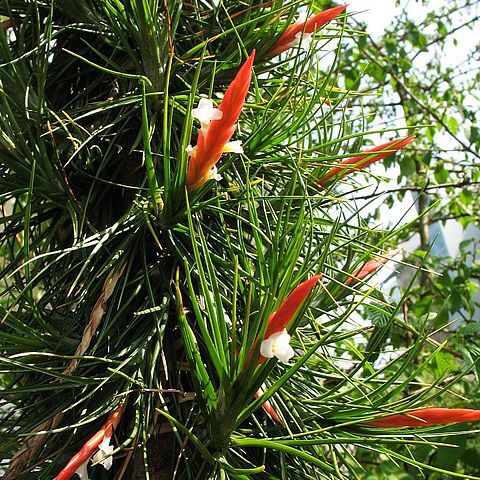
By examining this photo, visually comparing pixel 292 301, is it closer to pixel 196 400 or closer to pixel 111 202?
pixel 196 400

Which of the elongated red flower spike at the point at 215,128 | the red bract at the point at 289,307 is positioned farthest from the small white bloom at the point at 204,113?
the red bract at the point at 289,307

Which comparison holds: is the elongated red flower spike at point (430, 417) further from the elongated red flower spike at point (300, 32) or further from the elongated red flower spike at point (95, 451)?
the elongated red flower spike at point (300, 32)

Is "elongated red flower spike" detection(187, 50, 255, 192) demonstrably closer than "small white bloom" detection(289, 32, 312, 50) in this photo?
Yes

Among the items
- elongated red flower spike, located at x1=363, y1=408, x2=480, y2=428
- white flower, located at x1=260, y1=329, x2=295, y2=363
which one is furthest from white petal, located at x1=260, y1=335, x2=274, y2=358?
elongated red flower spike, located at x1=363, y1=408, x2=480, y2=428

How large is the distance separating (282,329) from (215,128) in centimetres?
12

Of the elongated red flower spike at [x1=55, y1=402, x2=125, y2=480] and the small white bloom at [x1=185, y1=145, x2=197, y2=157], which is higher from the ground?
the small white bloom at [x1=185, y1=145, x2=197, y2=157]

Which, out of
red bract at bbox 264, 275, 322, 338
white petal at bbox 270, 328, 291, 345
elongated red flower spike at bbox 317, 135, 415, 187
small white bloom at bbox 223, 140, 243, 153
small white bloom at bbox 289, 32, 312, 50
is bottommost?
white petal at bbox 270, 328, 291, 345

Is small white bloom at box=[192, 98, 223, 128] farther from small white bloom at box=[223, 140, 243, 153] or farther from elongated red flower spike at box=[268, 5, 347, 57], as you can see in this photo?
elongated red flower spike at box=[268, 5, 347, 57]

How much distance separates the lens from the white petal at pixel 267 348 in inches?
12.4

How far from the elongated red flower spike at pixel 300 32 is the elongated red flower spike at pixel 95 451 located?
0.99ft

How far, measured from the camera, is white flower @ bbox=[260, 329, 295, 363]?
0.31 meters

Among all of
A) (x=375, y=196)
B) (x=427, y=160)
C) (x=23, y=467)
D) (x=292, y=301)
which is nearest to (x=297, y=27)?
(x=375, y=196)

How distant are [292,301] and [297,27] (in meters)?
0.26

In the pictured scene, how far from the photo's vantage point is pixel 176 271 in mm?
441
